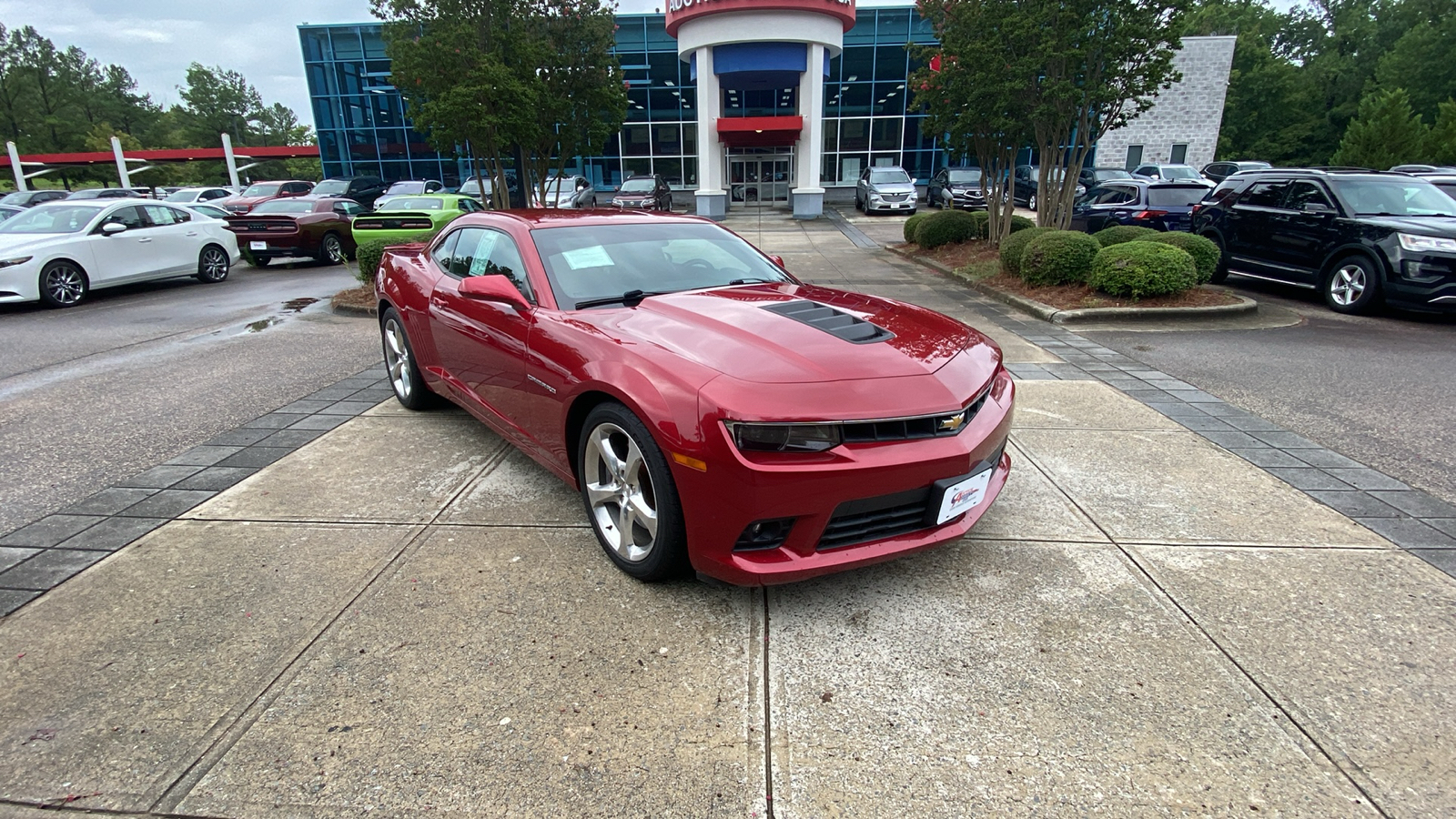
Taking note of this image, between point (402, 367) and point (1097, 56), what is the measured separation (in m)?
10.8

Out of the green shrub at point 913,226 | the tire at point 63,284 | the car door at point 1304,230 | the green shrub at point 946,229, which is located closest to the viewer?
the car door at point 1304,230

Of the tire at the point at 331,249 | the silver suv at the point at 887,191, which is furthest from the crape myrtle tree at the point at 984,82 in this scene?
the tire at the point at 331,249

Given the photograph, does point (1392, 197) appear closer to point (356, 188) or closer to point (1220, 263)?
Answer: point (1220, 263)

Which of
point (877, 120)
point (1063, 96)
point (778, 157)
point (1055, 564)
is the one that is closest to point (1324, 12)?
point (877, 120)

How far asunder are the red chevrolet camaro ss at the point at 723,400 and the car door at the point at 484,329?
0.05ft

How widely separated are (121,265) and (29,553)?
10201 millimetres

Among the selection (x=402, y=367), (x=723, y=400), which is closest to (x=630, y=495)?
(x=723, y=400)

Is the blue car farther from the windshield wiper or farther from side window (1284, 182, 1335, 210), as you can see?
the windshield wiper

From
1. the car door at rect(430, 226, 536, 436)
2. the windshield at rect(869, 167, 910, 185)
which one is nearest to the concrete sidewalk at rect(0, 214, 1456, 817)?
the car door at rect(430, 226, 536, 436)

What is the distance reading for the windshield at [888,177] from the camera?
1070 inches

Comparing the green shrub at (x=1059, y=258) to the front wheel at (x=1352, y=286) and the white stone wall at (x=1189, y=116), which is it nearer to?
the front wheel at (x=1352, y=286)

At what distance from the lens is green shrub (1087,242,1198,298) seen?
27.5 feet

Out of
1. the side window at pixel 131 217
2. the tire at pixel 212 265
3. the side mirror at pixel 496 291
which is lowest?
the tire at pixel 212 265

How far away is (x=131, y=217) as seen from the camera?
11328mm
